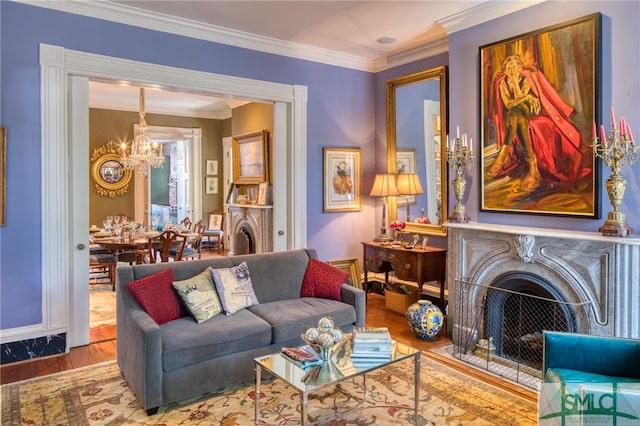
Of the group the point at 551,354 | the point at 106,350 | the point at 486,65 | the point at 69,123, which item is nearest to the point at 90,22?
the point at 69,123

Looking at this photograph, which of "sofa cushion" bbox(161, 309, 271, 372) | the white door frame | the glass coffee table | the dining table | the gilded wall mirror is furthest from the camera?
the gilded wall mirror

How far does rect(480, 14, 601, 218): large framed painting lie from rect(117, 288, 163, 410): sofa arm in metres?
2.93

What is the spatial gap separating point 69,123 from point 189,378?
2395 millimetres

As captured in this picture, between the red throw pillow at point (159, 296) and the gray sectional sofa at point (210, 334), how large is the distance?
60mm

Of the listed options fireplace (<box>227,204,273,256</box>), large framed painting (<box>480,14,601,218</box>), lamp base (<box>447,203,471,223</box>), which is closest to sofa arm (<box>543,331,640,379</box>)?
large framed painting (<box>480,14,601,218</box>)

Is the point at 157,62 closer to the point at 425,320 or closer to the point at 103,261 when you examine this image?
the point at 103,261

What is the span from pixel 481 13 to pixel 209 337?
3.48 m

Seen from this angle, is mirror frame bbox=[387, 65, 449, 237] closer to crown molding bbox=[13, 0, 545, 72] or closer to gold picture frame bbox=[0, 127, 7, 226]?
crown molding bbox=[13, 0, 545, 72]

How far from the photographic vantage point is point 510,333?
12.3 feet

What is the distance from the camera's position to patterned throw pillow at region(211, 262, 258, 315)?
3375mm

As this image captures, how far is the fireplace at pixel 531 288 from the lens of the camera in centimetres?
298

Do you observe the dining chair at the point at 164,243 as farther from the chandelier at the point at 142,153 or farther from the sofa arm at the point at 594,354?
the sofa arm at the point at 594,354

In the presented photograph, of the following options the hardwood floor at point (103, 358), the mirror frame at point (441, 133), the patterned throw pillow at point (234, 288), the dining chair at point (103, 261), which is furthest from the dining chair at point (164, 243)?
the mirror frame at point (441, 133)

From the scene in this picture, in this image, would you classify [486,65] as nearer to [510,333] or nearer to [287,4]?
[287,4]
